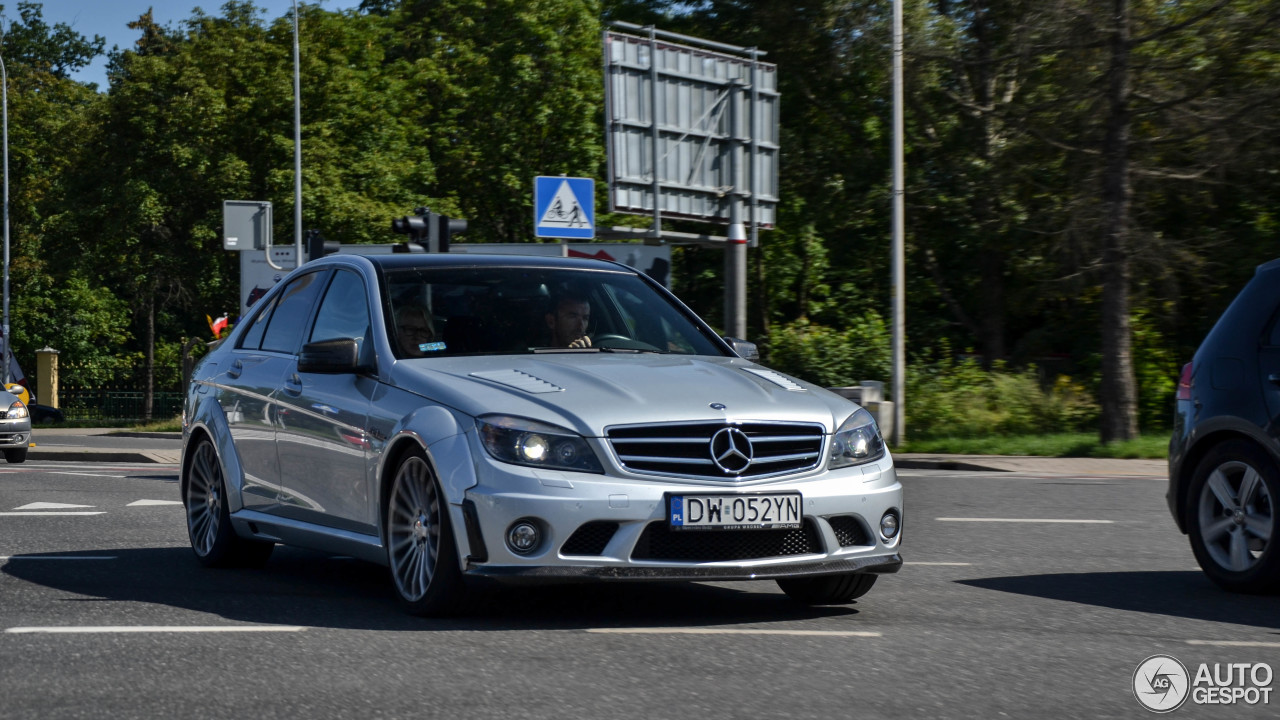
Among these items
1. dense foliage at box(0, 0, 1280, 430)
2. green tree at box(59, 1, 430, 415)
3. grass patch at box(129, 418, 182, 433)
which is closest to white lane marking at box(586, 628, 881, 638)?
dense foliage at box(0, 0, 1280, 430)

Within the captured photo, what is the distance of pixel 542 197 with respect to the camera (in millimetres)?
19812

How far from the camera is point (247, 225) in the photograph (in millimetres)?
25344

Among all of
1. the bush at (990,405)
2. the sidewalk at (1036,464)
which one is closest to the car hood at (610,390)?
the sidewalk at (1036,464)

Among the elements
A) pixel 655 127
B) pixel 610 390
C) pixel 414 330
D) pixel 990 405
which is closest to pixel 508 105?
pixel 655 127

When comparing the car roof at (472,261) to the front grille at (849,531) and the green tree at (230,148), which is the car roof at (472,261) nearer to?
the front grille at (849,531)

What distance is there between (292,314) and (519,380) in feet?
7.07

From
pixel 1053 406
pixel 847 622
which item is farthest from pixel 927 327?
pixel 847 622

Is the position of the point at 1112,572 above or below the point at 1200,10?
below

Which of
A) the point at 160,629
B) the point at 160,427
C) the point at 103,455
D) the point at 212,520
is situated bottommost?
the point at 160,427

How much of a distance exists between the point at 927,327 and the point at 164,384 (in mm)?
32492

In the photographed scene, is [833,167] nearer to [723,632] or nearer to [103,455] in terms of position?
[103,455]

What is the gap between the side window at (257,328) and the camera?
880cm

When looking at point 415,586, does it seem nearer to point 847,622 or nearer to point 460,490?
point 460,490

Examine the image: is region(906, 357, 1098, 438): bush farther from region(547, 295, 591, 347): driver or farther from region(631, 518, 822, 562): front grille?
region(631, 518, 822, 562): front grille
